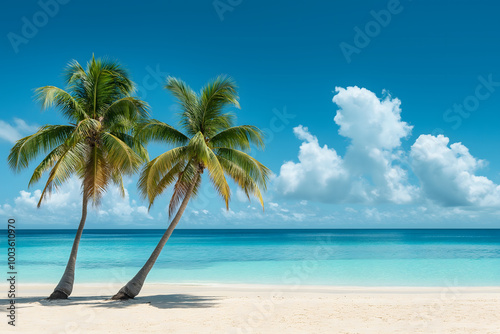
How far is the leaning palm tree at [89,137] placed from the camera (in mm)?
11641

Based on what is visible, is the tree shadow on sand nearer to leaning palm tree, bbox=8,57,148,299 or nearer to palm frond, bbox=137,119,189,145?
leaning palm tree, bbox=8,57,148,299

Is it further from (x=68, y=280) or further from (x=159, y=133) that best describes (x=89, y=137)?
(x=68, y=280)

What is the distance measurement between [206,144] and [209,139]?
0.27 meters

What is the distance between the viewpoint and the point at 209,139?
40.3 feet

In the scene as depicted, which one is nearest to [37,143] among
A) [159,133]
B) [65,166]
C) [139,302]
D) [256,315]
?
[65,166]

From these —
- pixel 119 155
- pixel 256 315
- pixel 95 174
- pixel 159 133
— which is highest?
pixel 159 133

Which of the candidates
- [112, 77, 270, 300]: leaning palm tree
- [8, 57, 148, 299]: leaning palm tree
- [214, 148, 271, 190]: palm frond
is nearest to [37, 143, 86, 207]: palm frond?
[8, 57, 148, 299]: leaning palm tree

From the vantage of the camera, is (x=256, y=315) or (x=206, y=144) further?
(x=206, y=144)

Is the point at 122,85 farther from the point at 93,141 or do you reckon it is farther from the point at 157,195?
the point at 157,195

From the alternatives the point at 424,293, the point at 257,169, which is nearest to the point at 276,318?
the point at 257,169

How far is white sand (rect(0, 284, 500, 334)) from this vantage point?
335 inches

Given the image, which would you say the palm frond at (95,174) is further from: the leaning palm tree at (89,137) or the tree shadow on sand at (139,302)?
the tree shadow on sand at (139,302)

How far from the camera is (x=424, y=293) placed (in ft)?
49.0

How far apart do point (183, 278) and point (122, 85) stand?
11469mm
